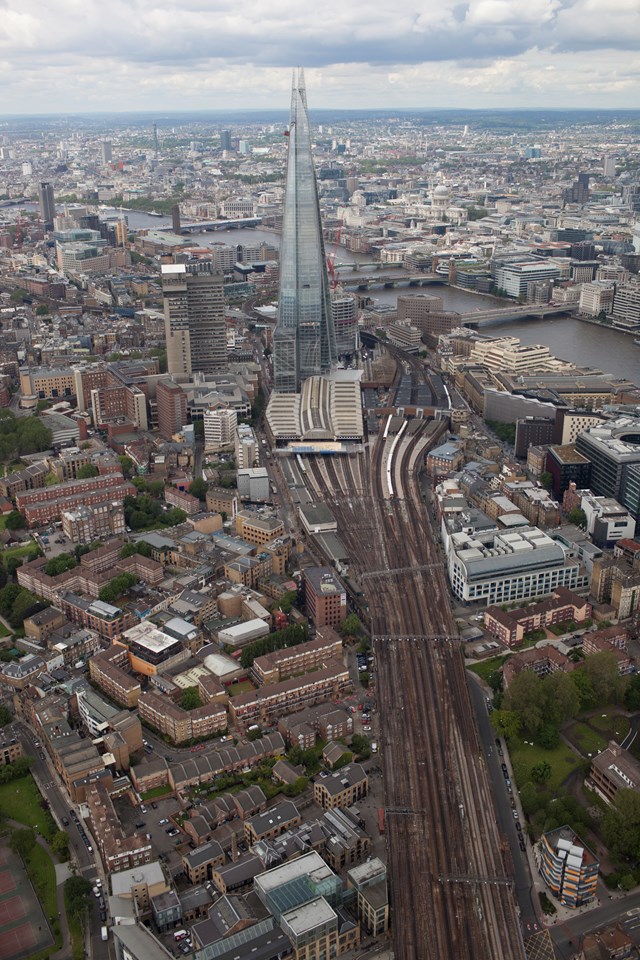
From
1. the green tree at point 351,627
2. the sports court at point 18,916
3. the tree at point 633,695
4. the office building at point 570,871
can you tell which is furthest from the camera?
the green tree at point 351,627

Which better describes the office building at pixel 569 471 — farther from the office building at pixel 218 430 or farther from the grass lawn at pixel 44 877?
the grass lawn at pixel 44 877

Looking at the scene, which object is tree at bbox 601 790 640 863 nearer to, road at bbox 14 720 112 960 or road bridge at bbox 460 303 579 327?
road at bbox 14 720 112 960

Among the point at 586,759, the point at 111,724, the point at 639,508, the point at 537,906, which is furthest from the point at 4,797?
the point at 639,508

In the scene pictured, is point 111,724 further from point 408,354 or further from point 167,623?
point 408,354

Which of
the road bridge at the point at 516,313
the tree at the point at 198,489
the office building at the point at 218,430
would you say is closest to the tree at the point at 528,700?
the tree at the point at 198,489

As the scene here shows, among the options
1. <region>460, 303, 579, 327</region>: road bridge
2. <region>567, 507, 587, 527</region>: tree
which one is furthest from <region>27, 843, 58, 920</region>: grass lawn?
<region>460, 303, 579, 327</region>: road bridge

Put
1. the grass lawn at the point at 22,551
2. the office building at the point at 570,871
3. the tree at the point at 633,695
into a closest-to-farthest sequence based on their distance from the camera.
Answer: the office building at the point at 570,871
the tree at the point at 633,695
the grass lawn at the point at 22,551

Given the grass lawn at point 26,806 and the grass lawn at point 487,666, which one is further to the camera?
the grass lawn at point 487,666
